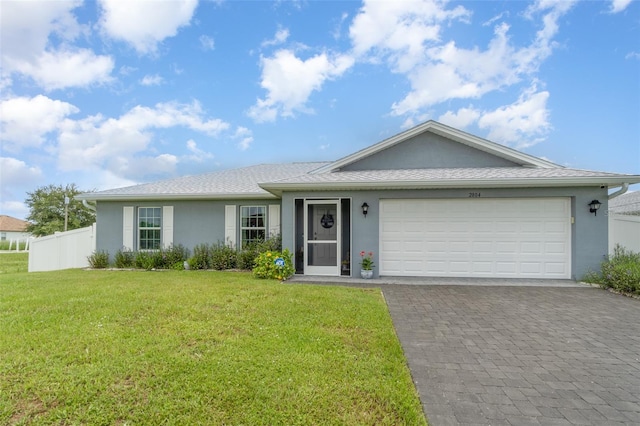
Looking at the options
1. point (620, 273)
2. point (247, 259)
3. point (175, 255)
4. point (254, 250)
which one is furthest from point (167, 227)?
point (620, 273)

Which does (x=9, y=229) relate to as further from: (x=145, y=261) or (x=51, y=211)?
(x=145, y=261)

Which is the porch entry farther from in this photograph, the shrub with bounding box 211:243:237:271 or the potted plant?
the shrub with bounding box 211:243:237:271

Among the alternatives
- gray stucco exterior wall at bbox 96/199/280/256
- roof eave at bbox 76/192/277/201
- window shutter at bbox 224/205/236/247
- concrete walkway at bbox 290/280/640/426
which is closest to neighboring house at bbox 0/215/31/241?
gray stucco exterior wall at bbox 96/199/280/256

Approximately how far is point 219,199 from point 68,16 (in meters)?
7.16

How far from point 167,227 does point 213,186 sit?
2.23 metres

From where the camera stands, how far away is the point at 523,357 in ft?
11.8

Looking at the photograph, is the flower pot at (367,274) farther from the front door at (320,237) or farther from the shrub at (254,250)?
the shrub at (254,250)

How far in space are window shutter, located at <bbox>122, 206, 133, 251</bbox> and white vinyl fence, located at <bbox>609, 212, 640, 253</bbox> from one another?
15.8 meters

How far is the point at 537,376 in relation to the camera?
3.14 meters

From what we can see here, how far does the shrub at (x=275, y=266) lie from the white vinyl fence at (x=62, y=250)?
7.54 metres

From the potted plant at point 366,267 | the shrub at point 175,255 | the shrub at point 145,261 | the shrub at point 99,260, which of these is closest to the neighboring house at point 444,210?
the potted plant at point 366,267

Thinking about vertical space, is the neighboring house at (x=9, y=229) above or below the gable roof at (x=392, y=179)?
below

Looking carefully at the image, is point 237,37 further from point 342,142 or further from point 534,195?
point 534,195

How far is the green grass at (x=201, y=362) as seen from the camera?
96.3 inches
